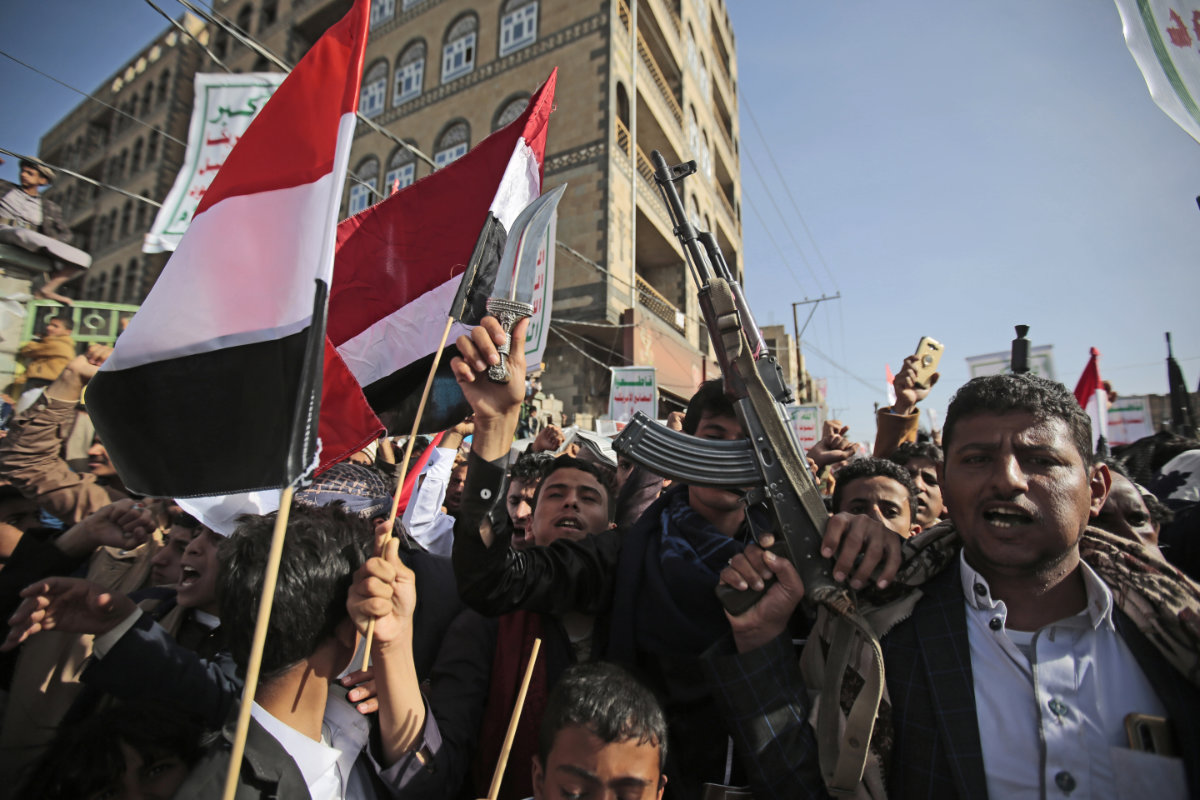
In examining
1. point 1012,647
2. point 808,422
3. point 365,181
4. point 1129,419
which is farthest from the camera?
point 365,181

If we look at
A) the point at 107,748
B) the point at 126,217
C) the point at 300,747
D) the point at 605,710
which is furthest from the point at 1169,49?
the point at 126,217

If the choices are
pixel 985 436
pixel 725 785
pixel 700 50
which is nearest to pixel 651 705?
pixel 725 785

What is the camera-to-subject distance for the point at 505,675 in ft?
6.25

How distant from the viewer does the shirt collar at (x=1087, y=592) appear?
139cm

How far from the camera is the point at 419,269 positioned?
8.91 feet

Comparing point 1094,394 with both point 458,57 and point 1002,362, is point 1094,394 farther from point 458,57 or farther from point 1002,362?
point 458,57

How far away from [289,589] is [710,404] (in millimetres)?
1543

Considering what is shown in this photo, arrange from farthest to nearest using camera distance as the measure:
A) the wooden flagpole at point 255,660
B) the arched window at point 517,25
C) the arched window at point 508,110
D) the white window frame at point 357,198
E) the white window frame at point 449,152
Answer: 1. the white window frame at point 357,198
2. the white window frame at point 449,152
3. the arched window at point 517,25
4. the arched window at point 508,110
5. the wooden flagpole at point 255,660

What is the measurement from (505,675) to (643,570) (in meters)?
0.57

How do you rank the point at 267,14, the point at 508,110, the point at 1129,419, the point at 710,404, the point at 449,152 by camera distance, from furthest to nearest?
the point at 267,14, the point at 449,152, the point at 508,110, the point at 1129,419, the point at 710,404

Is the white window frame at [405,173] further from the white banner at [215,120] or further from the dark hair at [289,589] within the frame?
the dark hair at [289,589]

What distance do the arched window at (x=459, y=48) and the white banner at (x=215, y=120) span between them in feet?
48.4

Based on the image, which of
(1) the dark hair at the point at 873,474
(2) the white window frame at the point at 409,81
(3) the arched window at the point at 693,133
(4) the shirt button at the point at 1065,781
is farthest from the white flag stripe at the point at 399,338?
(3) the arched window at the point at 693,133

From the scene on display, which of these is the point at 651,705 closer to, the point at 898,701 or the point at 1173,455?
the point at 898,701
